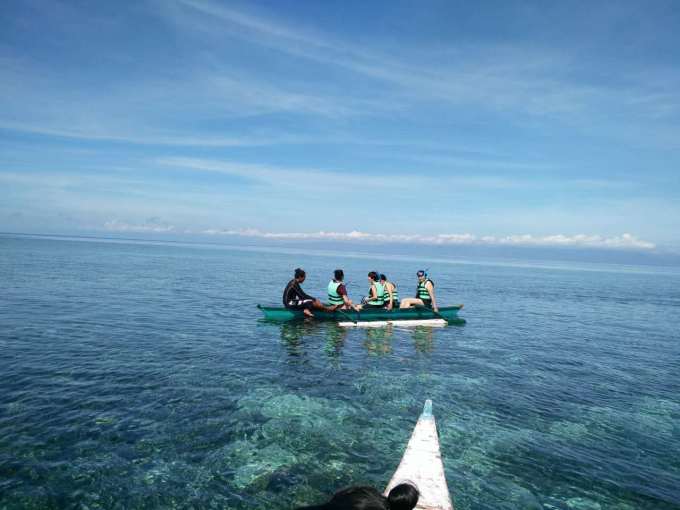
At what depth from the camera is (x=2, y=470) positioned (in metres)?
7.70

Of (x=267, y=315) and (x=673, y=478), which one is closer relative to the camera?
(x=673, y=478)

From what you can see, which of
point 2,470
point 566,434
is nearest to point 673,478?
point 566,434

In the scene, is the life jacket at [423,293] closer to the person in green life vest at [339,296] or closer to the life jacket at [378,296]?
the life jacket at [378,296]

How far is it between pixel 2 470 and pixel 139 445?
2316 mm

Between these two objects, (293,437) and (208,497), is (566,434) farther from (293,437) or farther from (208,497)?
(208,497)

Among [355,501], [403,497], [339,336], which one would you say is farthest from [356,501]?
[339,336]

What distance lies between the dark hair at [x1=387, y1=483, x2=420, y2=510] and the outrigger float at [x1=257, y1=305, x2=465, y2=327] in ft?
56.6

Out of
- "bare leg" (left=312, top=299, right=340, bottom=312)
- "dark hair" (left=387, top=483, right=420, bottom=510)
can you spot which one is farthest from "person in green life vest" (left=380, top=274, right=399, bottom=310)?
"dark hair" (left=387, top=483, right=420, bottom=510)

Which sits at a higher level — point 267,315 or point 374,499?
point 374,499

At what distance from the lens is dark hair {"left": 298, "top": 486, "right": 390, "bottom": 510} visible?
4.00 m

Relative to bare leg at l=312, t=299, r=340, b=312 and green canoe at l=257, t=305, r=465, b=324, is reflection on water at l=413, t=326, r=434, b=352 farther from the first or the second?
bare leg at l=312, t=299, r=340, b=312

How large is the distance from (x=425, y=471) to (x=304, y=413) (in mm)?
4291

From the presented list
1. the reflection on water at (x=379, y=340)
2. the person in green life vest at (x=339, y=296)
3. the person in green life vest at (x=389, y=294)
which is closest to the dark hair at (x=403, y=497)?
the reflection on water at (x=379, y=340)

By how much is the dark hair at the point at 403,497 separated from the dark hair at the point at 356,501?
2.48 ft
